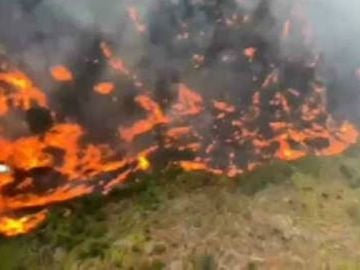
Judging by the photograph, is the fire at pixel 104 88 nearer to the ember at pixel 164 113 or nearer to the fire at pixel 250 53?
the ember at pixel 164 113

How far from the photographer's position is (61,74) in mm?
13195

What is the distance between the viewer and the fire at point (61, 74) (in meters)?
13.1

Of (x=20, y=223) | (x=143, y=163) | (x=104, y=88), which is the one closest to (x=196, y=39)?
(x=104, y=88)

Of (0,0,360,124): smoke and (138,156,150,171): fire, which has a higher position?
(0,0,360,124): smoke

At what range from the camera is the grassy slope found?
1076 centimetres

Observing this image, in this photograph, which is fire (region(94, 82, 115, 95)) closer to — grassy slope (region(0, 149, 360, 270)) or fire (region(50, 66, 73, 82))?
fire (region(50, 66, 73, 82))

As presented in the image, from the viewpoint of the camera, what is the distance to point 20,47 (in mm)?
13297

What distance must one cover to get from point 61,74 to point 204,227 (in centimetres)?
465

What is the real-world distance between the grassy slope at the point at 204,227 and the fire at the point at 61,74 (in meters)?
2.98

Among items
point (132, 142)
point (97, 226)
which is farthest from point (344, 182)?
point (97, 226)

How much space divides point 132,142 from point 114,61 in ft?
7.25

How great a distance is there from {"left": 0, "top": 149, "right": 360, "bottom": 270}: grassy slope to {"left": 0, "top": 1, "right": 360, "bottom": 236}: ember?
38cm

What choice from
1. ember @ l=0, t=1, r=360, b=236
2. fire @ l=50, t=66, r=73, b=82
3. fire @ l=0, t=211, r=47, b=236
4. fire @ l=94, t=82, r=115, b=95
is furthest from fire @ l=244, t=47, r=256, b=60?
fire @ l=0, t=211, r=47, b=236

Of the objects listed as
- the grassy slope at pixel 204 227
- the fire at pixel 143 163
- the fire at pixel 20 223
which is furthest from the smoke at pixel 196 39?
the fire at pixel 20 223
